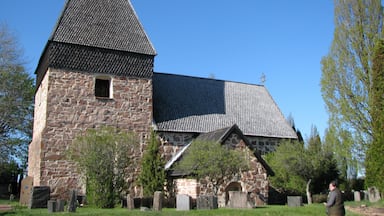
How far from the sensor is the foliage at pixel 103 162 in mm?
19625

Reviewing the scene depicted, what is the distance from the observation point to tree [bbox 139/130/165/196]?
2219 cm

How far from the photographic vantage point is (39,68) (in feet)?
84.8

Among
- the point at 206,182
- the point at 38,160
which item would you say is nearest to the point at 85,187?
the point at 38,160

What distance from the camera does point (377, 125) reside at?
21.9 m

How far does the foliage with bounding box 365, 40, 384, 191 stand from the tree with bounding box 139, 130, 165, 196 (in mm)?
10492

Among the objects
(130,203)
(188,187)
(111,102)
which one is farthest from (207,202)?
(111,102)

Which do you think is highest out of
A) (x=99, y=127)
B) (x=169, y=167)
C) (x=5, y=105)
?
(x=5, y=105)

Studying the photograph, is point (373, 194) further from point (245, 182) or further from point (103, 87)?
point (103, 87)

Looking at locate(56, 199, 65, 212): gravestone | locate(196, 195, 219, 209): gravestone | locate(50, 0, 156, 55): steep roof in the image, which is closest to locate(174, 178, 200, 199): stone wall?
locate(196, 195, 219, 209): gravestone

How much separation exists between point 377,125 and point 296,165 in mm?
5179

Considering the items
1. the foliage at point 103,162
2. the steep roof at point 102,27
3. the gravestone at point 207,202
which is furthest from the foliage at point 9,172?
the gravestone at point 207,202

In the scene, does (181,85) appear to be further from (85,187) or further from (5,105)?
(5,105)

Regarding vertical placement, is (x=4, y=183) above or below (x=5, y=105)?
below

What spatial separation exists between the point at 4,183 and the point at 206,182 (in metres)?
27.4
